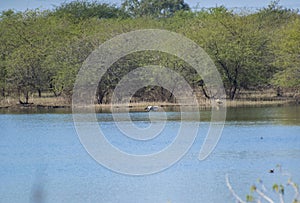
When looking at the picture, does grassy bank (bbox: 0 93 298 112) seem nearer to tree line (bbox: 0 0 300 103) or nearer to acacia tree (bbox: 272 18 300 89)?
tree line (bbox: 0 0 300 103)

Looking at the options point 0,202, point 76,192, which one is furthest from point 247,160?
point 0,202

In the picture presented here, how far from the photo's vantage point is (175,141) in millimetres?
27609

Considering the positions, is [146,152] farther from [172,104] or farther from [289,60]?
[289,60]

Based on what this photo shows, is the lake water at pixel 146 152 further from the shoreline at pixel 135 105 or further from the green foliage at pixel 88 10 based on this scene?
the green foliage at pixel 88 10

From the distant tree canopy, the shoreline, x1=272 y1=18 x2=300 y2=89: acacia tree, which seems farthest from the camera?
the distant tree canopy

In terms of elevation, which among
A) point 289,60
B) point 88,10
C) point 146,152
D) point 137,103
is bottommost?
point 146,152

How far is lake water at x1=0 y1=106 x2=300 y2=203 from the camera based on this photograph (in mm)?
16891

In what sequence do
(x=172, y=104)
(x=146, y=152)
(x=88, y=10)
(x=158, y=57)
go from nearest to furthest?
1. (x=146, y=152)
2. (x=172, y=104)
3. (x=158, y=57)
4. (x=88, y=10)

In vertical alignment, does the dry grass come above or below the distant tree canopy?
below

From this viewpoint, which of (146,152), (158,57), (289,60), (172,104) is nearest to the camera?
(146,152)

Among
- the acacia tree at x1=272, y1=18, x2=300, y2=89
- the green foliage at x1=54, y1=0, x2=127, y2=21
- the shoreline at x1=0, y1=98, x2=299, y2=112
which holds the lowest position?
the shoreline at x1=0, y1=98, x2=299, y2=112

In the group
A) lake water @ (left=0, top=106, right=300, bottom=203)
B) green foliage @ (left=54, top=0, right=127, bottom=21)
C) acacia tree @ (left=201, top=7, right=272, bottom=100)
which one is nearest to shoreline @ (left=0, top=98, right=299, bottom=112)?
acacia tree @ (left=201, top=7, right=272, bottom=100)

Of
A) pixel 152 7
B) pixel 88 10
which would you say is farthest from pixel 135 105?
pixel 152 7

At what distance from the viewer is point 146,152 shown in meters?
24.4
